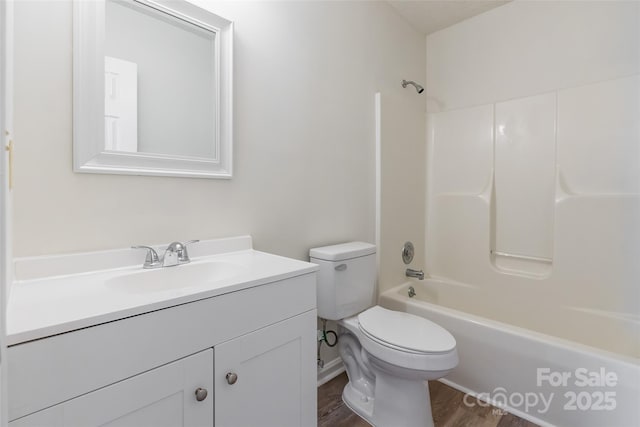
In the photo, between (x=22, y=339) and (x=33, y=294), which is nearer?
(x=22, y=339)

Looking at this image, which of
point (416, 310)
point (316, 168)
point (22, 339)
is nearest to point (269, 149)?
point (316, 168)

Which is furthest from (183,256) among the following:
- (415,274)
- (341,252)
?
(415,274)

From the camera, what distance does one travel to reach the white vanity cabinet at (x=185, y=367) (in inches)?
23.0

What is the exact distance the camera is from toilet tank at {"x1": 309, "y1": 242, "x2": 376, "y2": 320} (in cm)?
156

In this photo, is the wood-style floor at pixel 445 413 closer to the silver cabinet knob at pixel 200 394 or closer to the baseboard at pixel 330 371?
the baseboard at pixel 330 371

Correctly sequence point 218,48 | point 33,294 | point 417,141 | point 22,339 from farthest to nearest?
point 417,141
point 218,48
point 33,294
point 22,339

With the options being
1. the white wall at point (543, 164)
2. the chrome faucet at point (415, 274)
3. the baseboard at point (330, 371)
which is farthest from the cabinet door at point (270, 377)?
the white wall at point (543, 164)

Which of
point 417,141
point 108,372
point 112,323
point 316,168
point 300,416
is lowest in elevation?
point 300,416

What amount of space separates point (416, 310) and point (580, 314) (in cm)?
98

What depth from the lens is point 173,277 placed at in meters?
1.07

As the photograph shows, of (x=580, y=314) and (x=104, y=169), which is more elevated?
(x=104, y=169)

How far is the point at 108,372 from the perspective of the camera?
0.65 meters

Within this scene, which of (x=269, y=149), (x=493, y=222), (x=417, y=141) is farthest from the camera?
(x=417, y=141)

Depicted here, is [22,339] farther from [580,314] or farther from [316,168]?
[580,314]
